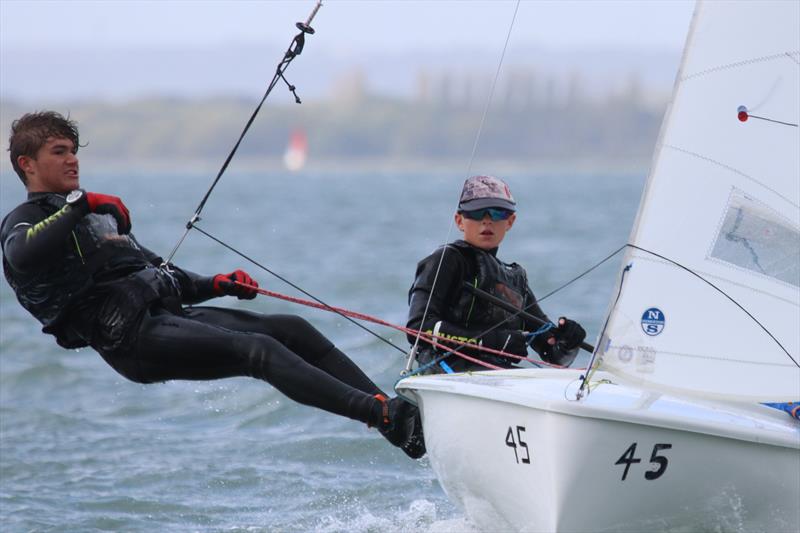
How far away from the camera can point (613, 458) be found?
3342 mm

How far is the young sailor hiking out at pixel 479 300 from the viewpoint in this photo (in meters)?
4.20

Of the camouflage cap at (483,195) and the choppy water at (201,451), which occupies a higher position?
the camouflage cap at (483,195)

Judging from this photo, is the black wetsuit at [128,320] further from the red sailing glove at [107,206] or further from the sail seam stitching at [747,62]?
the sail seam stitching at [747,62]

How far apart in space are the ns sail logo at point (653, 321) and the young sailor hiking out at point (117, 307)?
32.0 inches

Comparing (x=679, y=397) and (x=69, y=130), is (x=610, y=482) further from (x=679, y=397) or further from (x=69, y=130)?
(x=69, y=130)

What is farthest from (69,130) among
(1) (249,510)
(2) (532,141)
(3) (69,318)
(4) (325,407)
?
(2) (532,141)

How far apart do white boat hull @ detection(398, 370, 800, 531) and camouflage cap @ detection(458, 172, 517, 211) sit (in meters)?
0.78

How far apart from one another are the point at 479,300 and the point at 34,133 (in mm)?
1423

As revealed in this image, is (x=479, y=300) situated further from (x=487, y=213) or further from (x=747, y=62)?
(x=747, y=62)

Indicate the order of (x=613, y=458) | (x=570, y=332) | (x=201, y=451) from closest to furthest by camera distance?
(x=613, y=458) < (x=570, y=332) < (x=201, y=451)

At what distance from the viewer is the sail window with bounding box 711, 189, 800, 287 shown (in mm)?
3475

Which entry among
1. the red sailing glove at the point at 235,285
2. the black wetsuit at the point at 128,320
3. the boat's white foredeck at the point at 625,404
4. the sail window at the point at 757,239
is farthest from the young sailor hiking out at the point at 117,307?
the sail window at the point at 757,239

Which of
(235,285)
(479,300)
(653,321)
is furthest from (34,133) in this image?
(653,321)

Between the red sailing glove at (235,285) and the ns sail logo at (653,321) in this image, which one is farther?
the red sailing glove at (235,285)
